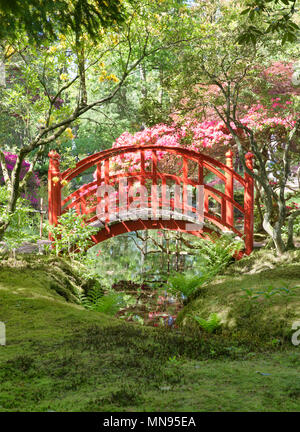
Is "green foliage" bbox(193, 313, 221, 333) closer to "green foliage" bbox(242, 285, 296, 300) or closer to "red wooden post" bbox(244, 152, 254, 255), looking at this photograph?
"green foliage" bbox(242, 285, 296, 300)

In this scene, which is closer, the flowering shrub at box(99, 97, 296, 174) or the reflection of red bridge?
the reflection of red bridge

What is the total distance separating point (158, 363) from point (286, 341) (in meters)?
1.20

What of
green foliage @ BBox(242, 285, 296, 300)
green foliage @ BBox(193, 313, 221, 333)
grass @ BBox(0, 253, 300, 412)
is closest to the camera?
grass @ BBox(0, 253, 300, 412)

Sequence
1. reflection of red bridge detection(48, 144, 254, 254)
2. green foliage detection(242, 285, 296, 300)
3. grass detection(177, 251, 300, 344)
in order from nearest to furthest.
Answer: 1. grass detection(177, 251, 300, 344)
2. green foliage detection(242, 285, 296, 300)
3. reflection of red bridge detection(48, 144, 254, 254)

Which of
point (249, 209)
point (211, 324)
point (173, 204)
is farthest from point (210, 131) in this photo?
point (211, 324)

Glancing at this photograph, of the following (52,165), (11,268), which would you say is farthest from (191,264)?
(11,268)

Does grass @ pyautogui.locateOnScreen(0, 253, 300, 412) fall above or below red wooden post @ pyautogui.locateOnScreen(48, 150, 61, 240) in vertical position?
below

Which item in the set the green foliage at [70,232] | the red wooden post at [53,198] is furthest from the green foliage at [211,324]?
the red wooden post at [53,198]

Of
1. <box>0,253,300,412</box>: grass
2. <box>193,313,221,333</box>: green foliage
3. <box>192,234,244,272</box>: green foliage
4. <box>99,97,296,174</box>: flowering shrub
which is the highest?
<box>99,97,296,174</box>: flowering shrub

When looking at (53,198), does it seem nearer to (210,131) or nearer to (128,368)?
(210,131)

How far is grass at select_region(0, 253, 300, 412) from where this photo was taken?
5.91ft

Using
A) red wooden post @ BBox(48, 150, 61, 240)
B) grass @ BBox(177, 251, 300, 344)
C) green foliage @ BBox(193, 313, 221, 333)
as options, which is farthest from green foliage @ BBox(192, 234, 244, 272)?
green foliage @ BBox(193, 313, 221, 333)

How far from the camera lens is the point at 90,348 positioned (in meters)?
2.51

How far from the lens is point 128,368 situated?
2215mm
